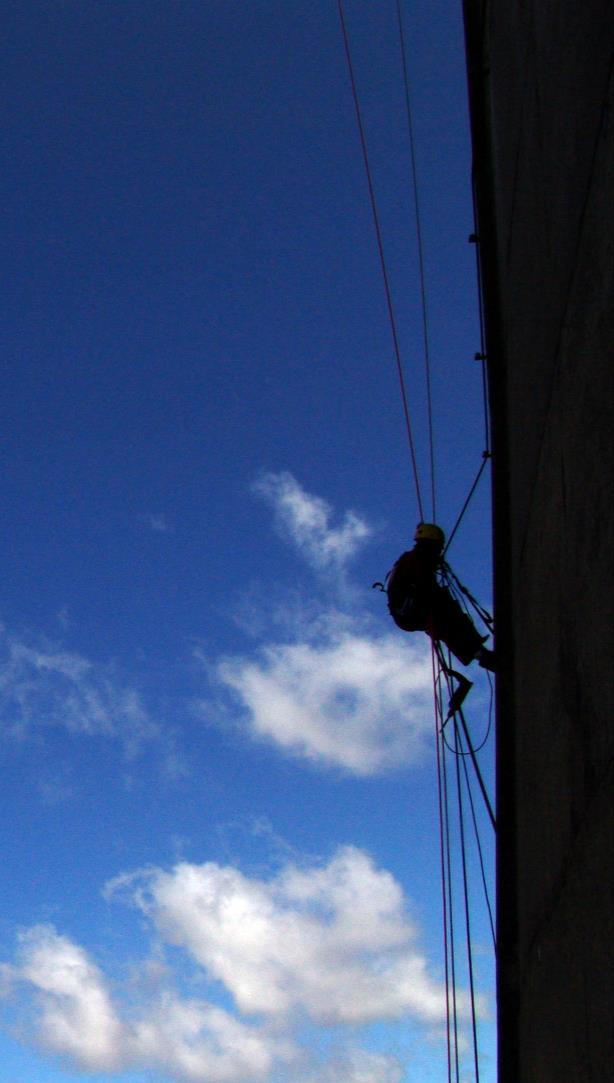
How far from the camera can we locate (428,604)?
8312 mm

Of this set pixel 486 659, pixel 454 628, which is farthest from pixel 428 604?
pixel 486 659

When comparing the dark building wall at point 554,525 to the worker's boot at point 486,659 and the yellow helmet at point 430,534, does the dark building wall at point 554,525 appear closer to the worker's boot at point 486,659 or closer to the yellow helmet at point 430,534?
the worker's boot at point 486,659

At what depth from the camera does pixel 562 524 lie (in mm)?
4512

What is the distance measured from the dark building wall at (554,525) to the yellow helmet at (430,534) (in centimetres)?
198

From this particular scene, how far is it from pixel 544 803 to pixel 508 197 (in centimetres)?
377

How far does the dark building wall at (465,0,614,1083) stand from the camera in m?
3.62

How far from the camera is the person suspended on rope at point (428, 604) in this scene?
318 inches

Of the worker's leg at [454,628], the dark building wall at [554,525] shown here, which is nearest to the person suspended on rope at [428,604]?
the worker's leg at [454,628]

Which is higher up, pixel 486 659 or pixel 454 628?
pixel 454 628

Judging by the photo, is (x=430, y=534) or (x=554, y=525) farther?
(x=430, y=534)

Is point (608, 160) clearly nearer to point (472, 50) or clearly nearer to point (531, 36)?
point (531, 36)

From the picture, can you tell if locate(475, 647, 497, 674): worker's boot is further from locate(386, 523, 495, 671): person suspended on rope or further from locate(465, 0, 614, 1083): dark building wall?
locate(465, 0, 614, 1083): dark building wall

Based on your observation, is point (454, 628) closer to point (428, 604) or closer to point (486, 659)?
point (428, 604)

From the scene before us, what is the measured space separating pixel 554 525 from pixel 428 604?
3.62 metres
